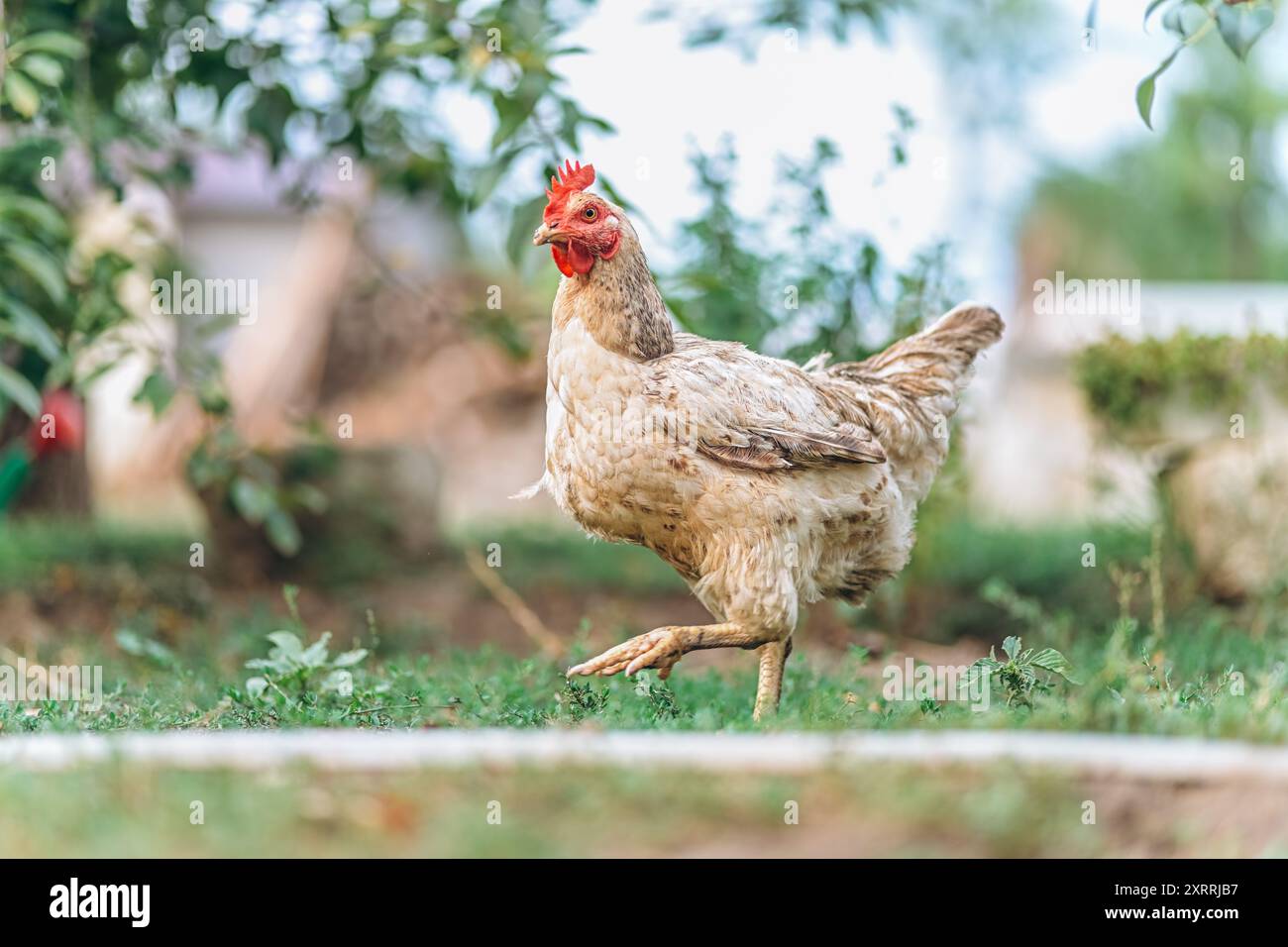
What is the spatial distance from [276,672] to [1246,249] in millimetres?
25287

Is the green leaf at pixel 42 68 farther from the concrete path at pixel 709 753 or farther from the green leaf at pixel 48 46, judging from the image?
the concrete path at pixel 709 753

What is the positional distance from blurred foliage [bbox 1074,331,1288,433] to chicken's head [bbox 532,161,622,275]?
13.0 ft

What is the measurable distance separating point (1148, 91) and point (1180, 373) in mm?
3090

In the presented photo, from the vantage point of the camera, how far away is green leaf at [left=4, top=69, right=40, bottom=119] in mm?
4887

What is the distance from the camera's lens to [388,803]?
277 centimetres

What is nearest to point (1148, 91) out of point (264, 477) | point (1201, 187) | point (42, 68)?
point (42, 68)

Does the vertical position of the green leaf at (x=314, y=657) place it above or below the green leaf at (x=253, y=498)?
below

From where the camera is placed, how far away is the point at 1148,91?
13.9 feet

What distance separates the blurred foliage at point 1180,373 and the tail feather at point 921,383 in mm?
2418

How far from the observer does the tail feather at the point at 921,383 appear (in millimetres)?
4562

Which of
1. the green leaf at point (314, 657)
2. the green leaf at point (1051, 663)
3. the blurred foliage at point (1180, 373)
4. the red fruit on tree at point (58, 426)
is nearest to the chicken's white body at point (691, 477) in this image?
the green leaf at point (1051, 663)

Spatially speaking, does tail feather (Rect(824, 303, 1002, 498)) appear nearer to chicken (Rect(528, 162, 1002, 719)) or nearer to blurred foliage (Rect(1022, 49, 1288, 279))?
chicken (Rect(528, 162, 1002, 719))

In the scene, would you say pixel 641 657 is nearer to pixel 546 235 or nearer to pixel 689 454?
pixel 689 454
